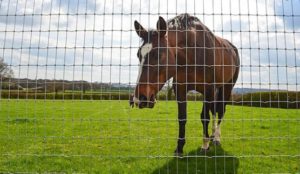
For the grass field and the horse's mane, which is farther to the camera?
the horse's mane

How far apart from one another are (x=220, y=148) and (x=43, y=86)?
13.7 feet

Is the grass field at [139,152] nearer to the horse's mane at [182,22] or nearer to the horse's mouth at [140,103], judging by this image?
the horse's mouth at [140,103]

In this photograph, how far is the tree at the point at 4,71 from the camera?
4.70 meters

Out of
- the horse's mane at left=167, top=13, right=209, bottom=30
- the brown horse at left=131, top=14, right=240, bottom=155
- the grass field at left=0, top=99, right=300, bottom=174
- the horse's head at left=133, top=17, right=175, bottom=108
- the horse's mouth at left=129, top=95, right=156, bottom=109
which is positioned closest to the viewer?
the horse's mouth at left=129, top=95, right=156, bottom=109

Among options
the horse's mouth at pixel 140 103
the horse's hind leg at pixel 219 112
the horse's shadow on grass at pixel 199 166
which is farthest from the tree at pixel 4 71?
the horse's hind leg at pixel 219 112

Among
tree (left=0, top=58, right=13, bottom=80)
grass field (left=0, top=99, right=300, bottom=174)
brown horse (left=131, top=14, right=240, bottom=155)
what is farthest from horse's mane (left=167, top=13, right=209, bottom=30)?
tree (left=0, top=58, right=13, bottom=80)

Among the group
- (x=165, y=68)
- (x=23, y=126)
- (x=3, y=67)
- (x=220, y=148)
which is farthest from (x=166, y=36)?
(x=23, y=126)

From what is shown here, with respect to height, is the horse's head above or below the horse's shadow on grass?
above

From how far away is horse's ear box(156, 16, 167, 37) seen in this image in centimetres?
525

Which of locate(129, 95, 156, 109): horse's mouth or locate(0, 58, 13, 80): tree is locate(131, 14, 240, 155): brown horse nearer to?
locate(129, 95, 156, 109): horse's mouth

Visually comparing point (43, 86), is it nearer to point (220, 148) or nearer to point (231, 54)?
point (220, 148)

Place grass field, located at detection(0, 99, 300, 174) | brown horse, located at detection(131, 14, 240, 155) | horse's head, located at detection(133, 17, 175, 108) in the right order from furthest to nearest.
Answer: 1. grass field, located at detection(0, 99, 300, 174)
2. brown horse, located at detection(131, 14, 240, 155)
3. horse's head, located at detection(133, 17, 175, 108)

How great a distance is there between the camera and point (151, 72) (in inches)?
201

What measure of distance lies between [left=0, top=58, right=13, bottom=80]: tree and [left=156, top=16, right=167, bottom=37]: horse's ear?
7.28 feet
